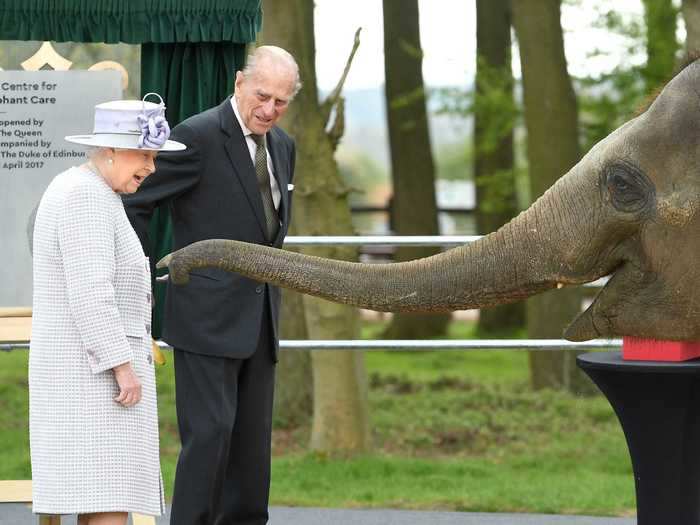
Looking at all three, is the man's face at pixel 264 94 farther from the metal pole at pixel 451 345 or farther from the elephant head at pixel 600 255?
the metal pole at pixel 451 345

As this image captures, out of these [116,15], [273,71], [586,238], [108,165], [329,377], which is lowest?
[329,377]

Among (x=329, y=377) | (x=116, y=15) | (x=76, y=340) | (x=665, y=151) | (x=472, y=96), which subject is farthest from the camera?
(x=472, y=96)

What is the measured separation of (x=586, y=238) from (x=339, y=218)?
5.85m

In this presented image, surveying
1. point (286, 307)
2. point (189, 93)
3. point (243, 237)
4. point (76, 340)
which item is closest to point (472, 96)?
point (286, 307)

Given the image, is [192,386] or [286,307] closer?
[192,386]

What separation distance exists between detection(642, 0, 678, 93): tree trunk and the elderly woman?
1110 centimetres

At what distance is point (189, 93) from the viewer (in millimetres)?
6957

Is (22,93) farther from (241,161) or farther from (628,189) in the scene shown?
(628,189)

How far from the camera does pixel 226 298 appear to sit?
5645mm

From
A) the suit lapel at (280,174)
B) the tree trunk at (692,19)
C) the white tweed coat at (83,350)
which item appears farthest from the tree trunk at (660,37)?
the white tweed coat at (83,350)

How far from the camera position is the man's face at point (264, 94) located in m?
5.50

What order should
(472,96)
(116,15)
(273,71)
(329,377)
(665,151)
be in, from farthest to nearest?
(472,96) < (329,377) < (116,15) < (273,71) < (665,151)

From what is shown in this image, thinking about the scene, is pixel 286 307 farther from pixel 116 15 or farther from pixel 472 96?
pixel 472 96

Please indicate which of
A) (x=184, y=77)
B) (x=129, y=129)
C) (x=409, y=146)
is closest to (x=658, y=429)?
(x=129, y=129)
